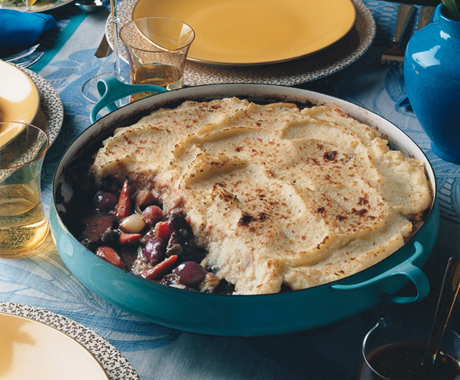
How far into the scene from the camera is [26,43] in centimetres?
287

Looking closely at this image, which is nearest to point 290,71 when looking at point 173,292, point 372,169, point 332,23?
point 332,23

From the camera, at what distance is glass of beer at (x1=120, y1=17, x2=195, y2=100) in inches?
91.7

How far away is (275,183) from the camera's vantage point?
73.8 inches

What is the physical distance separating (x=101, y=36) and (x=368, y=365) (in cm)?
238

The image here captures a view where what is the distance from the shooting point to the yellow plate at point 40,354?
4.30 ft

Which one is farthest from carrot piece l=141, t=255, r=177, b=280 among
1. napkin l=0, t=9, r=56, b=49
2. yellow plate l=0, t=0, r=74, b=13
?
yellow plate l=0, t=0, r=74, b=13

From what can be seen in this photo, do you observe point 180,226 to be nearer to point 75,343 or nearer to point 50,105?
point 75,343

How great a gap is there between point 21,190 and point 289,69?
1.39 metres

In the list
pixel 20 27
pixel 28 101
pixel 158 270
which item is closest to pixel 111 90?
pixel 28 101

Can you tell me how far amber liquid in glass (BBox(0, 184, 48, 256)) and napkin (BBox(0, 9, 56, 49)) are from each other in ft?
4.29

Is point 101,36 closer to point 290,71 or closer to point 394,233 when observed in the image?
point 290,71

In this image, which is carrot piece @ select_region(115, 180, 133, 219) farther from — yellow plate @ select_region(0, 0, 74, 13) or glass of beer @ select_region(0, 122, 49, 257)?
yellow plate @ select_region(0, 0, 74, 13)

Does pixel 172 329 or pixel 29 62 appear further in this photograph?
pixel 29 62

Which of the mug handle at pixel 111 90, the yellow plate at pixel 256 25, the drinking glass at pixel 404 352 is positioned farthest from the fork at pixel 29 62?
the drinking glass at pixel 404 352
